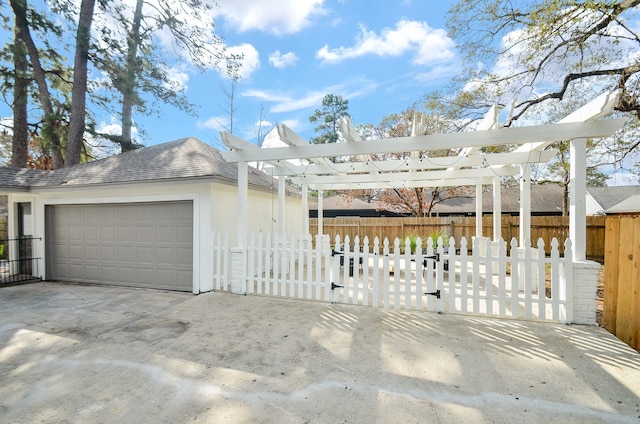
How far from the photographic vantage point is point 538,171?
14.9 m

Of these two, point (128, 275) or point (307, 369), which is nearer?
point (307, 369)

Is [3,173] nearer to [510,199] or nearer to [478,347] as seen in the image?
[478,347]

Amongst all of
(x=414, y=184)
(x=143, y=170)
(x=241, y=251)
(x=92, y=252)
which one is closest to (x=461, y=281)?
(x=241, y=251)

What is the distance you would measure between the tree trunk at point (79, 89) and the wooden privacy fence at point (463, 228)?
33.0ft

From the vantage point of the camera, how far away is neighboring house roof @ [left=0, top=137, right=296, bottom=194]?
245 inches

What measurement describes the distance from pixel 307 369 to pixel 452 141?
3.86m

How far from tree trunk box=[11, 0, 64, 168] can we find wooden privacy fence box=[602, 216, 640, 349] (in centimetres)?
1617

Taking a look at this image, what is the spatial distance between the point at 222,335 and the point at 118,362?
43.6 inches

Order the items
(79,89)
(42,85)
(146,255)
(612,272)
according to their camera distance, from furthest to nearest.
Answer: (42,85), (79,89), (146,255), (612,272)

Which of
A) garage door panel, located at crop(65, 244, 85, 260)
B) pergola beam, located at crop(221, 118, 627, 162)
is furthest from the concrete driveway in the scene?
garage door panel, located at crop(65, 244, 85, 260)

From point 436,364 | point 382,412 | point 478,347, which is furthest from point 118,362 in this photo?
point 478,347

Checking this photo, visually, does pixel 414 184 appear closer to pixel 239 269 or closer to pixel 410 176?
pixel 410 176

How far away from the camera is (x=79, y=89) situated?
1101 cm

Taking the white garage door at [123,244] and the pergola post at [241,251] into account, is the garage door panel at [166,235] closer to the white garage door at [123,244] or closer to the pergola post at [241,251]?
the white garage door at [123,244]
